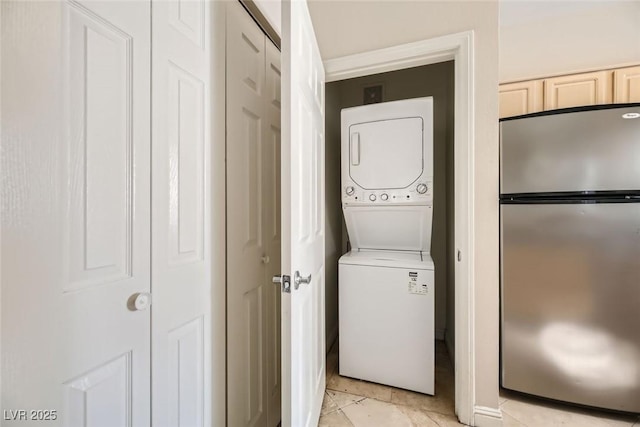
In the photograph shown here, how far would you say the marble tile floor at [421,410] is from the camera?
1512 mm

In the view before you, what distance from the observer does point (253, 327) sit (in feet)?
3.99

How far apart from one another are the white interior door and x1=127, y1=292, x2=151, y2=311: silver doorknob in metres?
0.39

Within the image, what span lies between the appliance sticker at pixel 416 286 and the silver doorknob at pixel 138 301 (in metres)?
1.52

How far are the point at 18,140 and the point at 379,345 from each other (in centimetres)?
196

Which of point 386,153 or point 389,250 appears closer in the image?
point 386,153

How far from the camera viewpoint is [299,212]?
99 centimetres

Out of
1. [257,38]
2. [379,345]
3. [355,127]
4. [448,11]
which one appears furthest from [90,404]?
[448,11]

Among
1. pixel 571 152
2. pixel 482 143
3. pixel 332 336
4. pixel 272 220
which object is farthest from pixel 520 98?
pixel 332 336

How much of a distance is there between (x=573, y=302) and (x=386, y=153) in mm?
1431

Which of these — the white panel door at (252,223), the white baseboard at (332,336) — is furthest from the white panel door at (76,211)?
the white baseboard at (332,336)

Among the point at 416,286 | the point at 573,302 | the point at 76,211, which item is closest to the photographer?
the point at 76,211

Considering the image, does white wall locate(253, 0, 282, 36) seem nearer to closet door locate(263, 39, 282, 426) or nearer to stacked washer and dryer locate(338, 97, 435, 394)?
closet door locate(263, 39, 282, 426)

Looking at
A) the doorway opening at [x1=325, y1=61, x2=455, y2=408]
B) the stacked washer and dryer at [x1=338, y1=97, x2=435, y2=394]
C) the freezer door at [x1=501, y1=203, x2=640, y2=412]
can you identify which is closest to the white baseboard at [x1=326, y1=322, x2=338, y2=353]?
the doorway opening at [x1=325, y1=61, x2=455, y2=408]

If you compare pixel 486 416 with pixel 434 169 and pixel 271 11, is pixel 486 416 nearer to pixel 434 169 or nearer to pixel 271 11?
pixel 434 169
